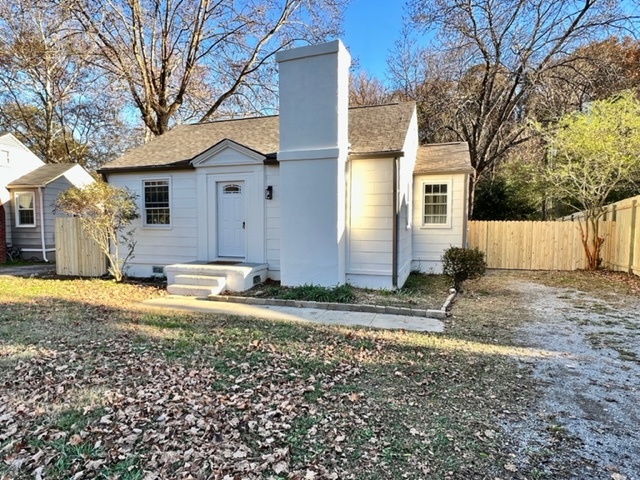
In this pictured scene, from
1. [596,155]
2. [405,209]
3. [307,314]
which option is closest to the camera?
[307,314]

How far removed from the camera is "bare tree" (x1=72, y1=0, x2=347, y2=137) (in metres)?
14.2

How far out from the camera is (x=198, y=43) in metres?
15.7

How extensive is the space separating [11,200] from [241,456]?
18.4 m

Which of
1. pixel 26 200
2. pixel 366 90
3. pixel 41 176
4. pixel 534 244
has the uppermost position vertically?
pixel 366 90

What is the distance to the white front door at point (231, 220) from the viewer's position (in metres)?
9.39

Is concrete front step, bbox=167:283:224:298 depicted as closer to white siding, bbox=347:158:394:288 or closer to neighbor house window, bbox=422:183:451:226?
white siding, bbox=347:158:394:288

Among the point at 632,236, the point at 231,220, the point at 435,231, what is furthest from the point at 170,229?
the point at 632,236

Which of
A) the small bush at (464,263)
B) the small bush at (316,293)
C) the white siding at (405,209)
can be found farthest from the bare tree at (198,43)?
the small bush at (464,263)

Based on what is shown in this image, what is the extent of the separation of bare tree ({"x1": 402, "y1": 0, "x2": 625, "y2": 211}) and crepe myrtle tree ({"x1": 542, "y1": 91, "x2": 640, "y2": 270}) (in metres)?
4.14

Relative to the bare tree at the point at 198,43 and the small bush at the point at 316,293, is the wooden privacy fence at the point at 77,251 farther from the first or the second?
the bare tree at the point at 198,43

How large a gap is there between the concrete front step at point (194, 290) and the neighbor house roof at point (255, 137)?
3325 mm

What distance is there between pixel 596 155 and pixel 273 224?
9475 mm

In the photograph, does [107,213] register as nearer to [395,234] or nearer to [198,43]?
[395,234]

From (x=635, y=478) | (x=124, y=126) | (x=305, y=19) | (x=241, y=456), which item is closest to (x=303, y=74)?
(x=241, y=456)
